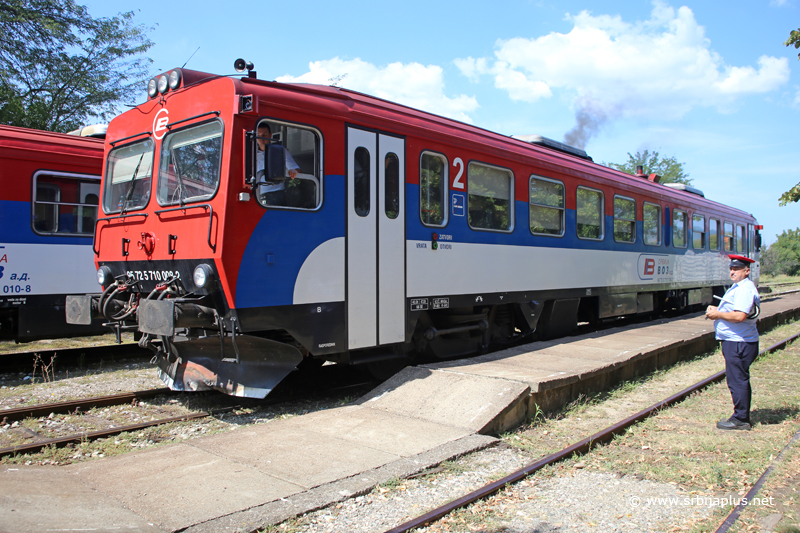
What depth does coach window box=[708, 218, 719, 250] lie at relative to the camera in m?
16.4

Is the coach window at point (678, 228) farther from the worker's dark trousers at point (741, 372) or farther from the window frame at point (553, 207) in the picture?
the worker's dark trousers at point (741, 372)

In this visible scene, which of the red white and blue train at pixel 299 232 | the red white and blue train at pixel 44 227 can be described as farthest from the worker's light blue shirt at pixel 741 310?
the red white and blue train at pixel 44 227

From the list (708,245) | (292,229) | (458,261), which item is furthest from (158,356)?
(708,245)

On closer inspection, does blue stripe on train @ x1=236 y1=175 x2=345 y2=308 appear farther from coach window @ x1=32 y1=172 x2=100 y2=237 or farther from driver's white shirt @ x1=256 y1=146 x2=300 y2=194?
coach window @ x1=32 y1=172 x2=100 y2=237

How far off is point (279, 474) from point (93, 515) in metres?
1.21

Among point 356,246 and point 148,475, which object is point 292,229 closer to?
point 356,246

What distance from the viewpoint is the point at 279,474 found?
4.18m

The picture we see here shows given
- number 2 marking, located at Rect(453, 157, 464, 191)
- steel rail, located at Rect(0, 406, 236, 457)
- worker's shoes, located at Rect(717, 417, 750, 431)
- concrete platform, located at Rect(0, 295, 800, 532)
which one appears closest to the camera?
concrete platform, located at Rect(0, 295, 800, 532)

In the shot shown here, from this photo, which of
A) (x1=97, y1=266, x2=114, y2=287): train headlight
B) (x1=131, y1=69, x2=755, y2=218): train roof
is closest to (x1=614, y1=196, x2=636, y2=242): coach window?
(x1=131, y1=69, x2=755, y2=218): train roof

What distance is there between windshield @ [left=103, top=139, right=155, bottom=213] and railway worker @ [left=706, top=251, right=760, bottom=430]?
6100 mm

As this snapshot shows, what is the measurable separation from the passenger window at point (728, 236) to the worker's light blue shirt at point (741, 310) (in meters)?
13.5

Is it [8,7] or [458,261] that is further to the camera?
[8,7]

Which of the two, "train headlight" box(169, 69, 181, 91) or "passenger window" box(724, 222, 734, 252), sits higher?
"train headlight" box(169, 69, 181, 91)

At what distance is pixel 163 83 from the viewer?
21.0 feet
